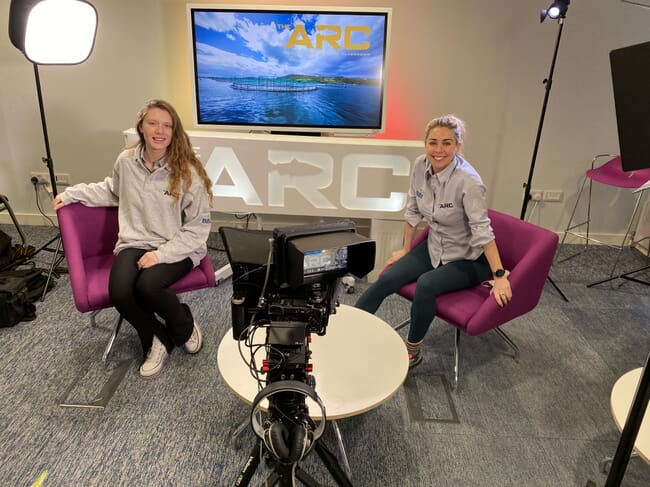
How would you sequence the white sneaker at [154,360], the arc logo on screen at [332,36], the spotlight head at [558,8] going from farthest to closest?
the arc logo on screen at [332,36] < the spotlight head at [558,8] < the white sneaker at [154,360]

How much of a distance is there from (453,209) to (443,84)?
1484 mm

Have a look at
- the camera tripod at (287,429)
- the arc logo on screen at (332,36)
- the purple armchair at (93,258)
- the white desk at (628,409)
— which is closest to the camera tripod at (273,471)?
the camera tripod at (287,429)

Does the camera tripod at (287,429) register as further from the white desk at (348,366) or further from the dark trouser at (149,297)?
the dark trouser at (149,297)

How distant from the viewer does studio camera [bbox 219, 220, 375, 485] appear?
1.02m

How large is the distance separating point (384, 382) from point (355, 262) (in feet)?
2.09

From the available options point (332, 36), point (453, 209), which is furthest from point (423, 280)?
point (332, 36)

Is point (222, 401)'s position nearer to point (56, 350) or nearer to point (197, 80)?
point (56, 350)

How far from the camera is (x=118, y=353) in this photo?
7.56 feet

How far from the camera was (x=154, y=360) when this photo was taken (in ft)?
7.14

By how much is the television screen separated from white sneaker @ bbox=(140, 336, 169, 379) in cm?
155

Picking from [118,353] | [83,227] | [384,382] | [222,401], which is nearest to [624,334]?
[384,382]

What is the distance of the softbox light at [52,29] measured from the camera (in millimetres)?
2252

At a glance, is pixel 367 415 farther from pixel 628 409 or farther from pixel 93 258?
pixel 93 258

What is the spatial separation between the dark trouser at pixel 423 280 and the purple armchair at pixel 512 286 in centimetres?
5
